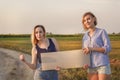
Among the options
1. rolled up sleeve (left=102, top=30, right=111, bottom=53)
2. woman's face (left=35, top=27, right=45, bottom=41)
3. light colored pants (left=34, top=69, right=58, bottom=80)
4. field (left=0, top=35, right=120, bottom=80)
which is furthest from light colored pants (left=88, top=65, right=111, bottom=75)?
field (left=0, top=35, right=120, bottom=80)

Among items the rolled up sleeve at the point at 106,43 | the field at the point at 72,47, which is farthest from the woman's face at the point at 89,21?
the field at the point at 72,47

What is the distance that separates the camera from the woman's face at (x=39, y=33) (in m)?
3.40

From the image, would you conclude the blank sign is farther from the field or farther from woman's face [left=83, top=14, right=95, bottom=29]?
the field

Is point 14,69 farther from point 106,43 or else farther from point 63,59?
point 106,43

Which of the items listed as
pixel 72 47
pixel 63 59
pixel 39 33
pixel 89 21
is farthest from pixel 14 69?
pixel 89 21

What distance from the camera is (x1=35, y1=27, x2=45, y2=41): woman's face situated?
3400 mm

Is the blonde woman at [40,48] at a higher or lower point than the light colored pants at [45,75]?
higher

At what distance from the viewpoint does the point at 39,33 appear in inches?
134

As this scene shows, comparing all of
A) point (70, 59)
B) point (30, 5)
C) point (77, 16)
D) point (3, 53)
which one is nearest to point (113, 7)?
point (77, 16)

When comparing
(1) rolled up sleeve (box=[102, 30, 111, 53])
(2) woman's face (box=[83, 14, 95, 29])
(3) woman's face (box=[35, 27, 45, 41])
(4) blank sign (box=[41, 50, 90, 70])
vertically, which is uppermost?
(2) woman's face (box=[83, 14, 95, 29])

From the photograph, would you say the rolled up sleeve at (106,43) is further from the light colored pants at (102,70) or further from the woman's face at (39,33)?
the woman's face at (39,33)

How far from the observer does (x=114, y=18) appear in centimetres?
563

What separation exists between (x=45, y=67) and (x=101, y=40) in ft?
2.00

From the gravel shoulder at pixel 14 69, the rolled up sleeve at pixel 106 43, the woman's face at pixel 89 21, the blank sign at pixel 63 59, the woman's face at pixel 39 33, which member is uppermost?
the woman's face at pixel 89 21
